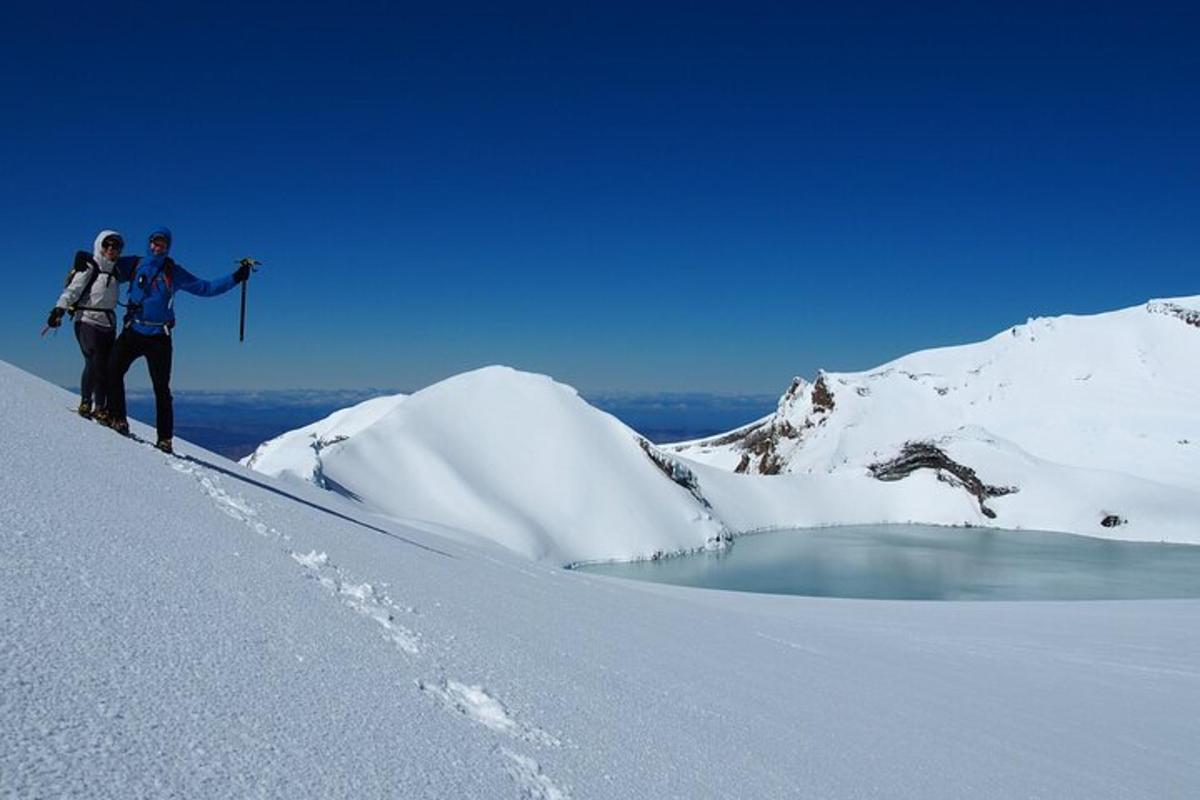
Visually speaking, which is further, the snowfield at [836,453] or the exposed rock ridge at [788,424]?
the exposed rock ridge at [788,424]

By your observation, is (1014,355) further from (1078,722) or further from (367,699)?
(367,699)

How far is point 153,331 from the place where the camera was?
24.0 ft

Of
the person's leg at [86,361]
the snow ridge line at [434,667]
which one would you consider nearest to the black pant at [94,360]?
the person's leg at [86,361]

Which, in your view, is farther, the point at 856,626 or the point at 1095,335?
the point at 1095,335

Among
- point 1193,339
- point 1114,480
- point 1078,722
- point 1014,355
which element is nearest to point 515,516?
point 1078,722

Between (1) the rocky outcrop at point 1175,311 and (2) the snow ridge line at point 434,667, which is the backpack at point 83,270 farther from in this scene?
(1) the rocky outcrop at point 1175,311

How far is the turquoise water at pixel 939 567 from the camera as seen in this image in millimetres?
32500

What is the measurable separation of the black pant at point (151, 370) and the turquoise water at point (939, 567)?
89.3ft

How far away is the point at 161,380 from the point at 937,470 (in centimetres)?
6141

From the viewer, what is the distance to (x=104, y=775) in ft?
6.27

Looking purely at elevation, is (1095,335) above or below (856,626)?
above

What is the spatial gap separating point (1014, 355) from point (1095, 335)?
6753 mm

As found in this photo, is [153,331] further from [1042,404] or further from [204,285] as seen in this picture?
[1042,404]

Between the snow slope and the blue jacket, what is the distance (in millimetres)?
1081
